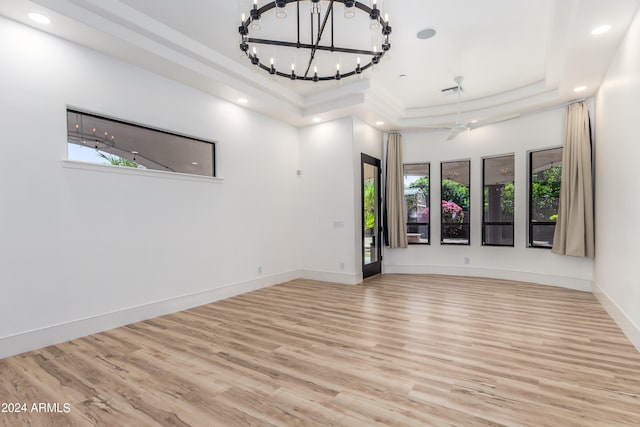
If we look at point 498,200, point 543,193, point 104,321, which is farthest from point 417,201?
point 104,321

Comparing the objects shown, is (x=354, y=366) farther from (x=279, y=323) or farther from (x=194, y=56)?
(x=194, y=56)

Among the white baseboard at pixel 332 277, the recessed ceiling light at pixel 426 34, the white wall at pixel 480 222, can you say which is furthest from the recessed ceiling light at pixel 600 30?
the white baseboard at pixel 332 277

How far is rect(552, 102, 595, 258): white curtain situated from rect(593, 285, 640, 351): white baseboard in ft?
2.59

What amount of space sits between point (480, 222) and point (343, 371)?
524 cm

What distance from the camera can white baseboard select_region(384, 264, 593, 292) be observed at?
215 inches

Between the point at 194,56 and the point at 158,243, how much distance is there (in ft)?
8.14

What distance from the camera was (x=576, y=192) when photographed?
523 cm

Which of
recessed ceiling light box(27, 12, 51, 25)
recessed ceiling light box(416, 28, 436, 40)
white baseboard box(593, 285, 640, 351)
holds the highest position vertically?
recessed ceiling light box(416, 28, 436, 40)

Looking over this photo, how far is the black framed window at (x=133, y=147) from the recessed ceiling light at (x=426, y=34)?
3.32 meters

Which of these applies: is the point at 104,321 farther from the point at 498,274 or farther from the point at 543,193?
the point at 543,193

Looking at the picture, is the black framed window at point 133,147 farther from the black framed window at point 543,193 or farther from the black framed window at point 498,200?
the black framed window at point 543,193

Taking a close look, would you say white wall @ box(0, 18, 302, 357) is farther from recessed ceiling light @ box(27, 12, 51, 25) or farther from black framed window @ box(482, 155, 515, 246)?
black framed window @ box(482, 155, 515, 246)

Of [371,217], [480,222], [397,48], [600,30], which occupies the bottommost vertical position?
[480,222]

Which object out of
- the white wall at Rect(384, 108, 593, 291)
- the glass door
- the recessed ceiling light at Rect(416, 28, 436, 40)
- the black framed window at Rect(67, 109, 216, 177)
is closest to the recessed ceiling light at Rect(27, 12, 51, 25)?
the black framed window at Rect(67, 109, 216, 177)
